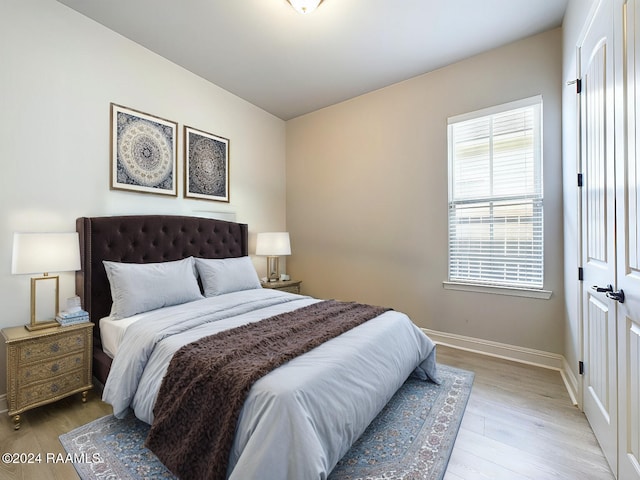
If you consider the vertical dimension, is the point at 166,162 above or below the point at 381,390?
above

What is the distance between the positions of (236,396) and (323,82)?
10.9 ft

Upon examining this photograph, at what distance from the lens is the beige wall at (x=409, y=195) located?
104 inches

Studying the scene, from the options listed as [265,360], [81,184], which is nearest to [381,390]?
[265,360]

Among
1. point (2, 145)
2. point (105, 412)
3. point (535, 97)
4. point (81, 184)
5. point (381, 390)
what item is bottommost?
point (105, 412)

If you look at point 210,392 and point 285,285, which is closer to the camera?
point 210,392

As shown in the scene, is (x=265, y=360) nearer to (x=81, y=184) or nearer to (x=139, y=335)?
(x=139, y=335)

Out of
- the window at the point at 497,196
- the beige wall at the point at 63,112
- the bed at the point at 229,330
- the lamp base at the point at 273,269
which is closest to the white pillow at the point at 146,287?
the bed at the point at 229,330

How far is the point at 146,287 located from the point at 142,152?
1330 millimetres

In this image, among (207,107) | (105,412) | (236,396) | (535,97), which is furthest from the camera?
(207,107)

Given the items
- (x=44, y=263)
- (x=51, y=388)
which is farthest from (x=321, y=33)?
(x=51, y=388)

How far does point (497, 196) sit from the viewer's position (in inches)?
114

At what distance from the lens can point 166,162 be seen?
3020 millimetres

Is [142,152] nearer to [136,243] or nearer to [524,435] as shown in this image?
[136,243]

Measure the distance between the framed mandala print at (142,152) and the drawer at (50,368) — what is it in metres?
1.41
